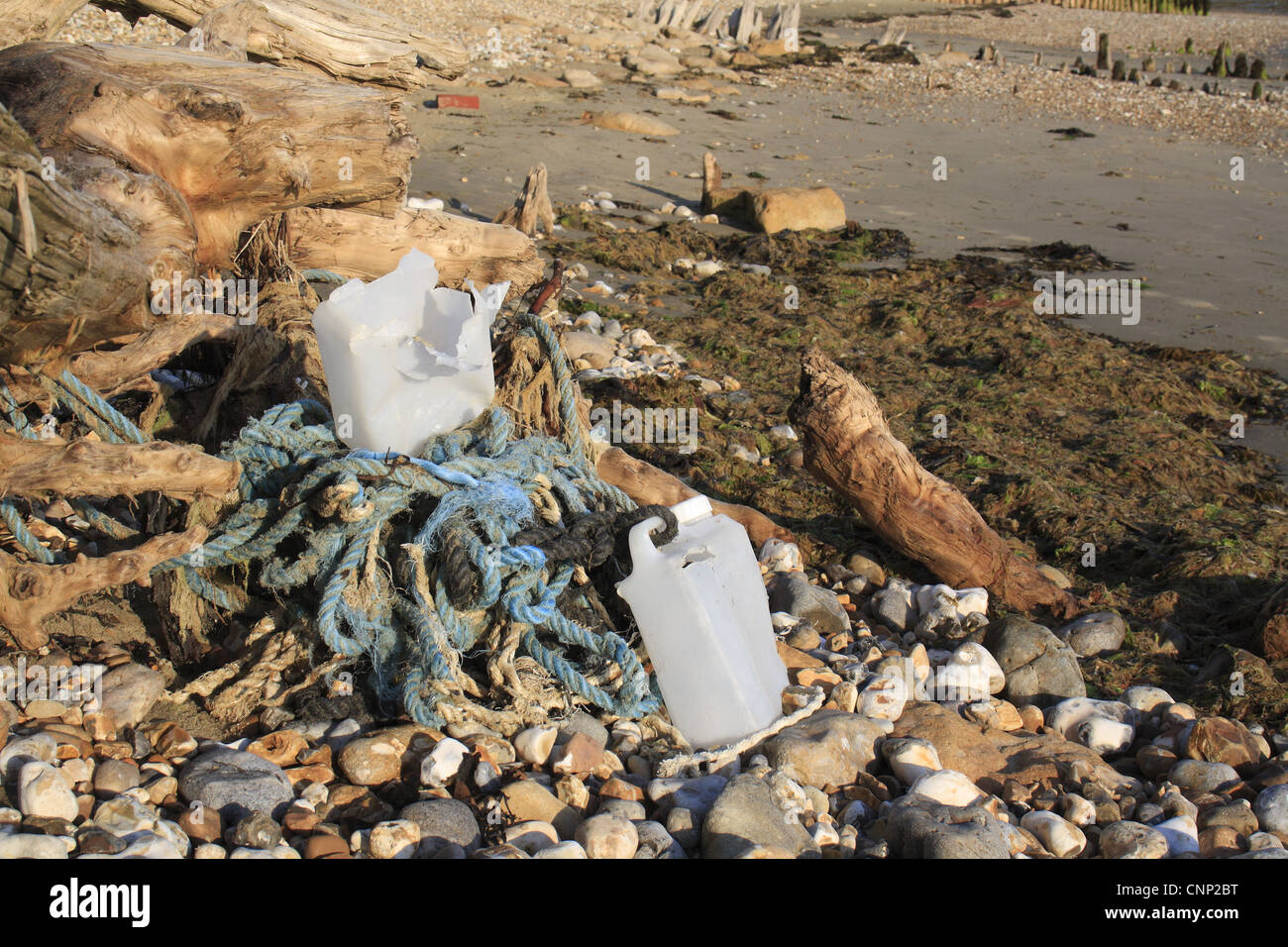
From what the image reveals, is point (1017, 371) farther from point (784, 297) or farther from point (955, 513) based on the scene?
point (955, 513)

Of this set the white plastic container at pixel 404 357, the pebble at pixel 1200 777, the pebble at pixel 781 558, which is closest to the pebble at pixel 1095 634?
the pebble at pixel 1200 777

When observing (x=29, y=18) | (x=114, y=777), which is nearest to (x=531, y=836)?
(x=114, y=777)

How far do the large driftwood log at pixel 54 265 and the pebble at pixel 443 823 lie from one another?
62.7 inches

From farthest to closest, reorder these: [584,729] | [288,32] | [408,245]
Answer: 1. [288,32]
2. [408,245]
3. [584,729]

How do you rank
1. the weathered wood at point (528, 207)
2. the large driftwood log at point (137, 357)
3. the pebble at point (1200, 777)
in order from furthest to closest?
the weathered wood at point (528, 207) → the large driftwood log at point (137, 357) → the pebble at point (1200, 777)

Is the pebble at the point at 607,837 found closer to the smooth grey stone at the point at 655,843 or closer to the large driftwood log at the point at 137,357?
the smooth grey stone at the point at 655,843

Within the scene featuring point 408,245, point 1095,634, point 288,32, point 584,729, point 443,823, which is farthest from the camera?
point 288,32

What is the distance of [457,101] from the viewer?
41.2 feet

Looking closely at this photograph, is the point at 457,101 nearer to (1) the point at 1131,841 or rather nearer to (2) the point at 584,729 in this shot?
(2) the point at 584,729

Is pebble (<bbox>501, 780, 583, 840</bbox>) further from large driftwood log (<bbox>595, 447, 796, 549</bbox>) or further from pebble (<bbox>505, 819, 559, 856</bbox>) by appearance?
large driftwood log (<bbox>595, 447, 796, 549</bbox>)

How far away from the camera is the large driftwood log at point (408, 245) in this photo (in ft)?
16.6

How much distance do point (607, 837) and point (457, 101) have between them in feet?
38.0

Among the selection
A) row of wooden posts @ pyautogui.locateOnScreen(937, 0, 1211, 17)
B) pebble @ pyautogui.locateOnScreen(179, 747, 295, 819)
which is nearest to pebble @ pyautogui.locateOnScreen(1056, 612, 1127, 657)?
pebble @ pyautogui.locateOnScreen(179, 747, 295, 819)

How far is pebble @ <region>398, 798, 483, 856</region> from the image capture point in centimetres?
248
